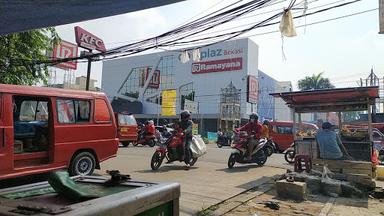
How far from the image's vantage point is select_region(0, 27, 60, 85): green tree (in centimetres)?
1159

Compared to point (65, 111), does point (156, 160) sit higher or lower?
lower

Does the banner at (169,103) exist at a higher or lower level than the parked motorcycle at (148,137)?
higher

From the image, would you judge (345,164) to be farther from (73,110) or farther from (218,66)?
(218,66)

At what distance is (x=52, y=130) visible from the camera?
7797 millimetres

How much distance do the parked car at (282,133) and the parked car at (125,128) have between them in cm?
790

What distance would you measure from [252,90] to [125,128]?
24.6 m

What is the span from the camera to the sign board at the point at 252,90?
41.9 metres

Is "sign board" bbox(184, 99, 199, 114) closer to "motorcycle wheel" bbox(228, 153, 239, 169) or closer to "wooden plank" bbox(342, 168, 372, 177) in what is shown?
"motorcycle wheel" bbox(228, 153, 239, 169)

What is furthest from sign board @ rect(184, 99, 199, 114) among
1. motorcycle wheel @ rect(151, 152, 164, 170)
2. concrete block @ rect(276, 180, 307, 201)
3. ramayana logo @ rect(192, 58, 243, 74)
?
concrete block @ rect(276, 180, 307, 201)

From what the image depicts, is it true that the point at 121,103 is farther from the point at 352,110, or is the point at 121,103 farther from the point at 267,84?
the point at 352,110

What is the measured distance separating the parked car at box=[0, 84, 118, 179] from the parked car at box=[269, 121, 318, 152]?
48.8 feet

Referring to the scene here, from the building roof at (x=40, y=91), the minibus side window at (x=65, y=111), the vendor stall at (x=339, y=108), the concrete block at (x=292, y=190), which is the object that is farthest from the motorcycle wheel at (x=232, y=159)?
the minibus side window at (x=65, y=111)

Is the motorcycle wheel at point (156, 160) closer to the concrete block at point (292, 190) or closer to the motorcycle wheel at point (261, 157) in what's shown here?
the motorcycle wheel at point (261, 157)

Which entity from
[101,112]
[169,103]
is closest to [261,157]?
[101,112]
